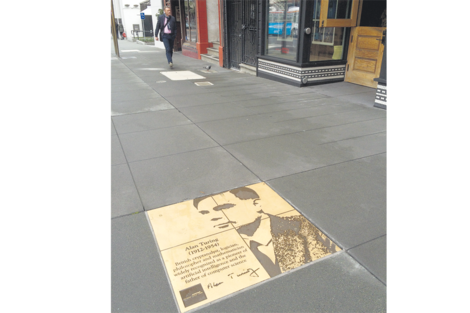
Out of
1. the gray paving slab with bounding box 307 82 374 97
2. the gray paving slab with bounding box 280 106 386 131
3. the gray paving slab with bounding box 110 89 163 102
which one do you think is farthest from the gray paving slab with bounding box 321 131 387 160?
the gray paving slab with bounding box 110 89 163 102

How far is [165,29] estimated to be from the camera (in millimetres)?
11219

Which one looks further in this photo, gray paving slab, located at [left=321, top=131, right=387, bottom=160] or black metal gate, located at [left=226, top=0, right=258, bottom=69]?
black metal gate, located at [left=226, top=0, right=258, bottom=69]

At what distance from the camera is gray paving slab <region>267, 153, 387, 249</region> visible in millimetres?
2643

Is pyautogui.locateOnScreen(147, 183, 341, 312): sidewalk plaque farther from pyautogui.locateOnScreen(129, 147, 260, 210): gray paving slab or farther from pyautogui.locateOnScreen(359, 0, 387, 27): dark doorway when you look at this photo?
pyautogui.locateOnScreen(359, 0, 387, 27): dark doorway

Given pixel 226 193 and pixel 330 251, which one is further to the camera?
pixel 226 193

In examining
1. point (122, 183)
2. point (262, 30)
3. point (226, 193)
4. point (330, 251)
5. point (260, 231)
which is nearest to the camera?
point (330, 251)

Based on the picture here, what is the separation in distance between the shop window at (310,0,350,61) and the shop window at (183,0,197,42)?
8.23 metres

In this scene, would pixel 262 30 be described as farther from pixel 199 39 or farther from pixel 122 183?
pixel 122 183

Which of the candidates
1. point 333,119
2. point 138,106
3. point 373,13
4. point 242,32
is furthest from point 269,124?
point 242,32

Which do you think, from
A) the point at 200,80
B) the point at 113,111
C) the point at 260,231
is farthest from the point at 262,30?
the point at 260,231

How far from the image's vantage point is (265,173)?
3691mm

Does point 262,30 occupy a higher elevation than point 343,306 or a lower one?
higher

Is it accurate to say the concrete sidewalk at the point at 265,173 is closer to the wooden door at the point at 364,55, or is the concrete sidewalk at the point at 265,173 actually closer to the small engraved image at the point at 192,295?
the small engraved image at the point at 192,295
